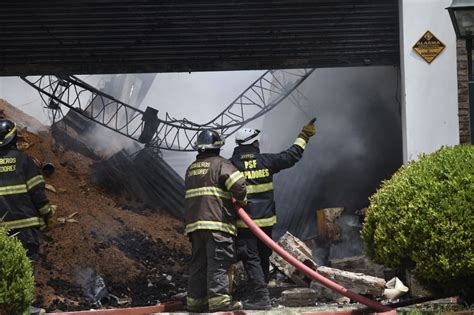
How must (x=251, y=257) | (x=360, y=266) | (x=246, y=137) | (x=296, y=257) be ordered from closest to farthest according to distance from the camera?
1. (x=251, y=257)
2. (x=246, y=137)
3. (x=296, y=257)
4. (x=360, y=266)

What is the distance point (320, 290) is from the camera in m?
10.6

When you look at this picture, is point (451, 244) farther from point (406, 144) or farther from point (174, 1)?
point (174, 1)

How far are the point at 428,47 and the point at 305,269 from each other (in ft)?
10.5

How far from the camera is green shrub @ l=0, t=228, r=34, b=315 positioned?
7.01 m

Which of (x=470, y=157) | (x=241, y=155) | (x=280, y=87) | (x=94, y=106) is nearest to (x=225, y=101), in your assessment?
(x=280, y=87)

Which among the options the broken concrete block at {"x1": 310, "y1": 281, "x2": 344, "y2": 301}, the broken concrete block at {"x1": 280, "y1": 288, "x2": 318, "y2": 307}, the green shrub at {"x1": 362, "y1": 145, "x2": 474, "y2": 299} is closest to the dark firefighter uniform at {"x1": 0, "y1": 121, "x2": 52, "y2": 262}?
the broken concrete block at {"x1": 280, "y1": 288, "x2": 318, "y2": 307}

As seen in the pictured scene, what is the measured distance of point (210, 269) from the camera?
349 inches

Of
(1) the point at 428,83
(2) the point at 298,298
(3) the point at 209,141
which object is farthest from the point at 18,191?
(1) the point at 428,83

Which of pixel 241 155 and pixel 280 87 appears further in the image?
pixel 280 87

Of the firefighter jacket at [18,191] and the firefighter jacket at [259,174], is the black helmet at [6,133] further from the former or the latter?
the firefighter jacket at [259,174]

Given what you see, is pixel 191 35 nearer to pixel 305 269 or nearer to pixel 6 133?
pixel 6 133

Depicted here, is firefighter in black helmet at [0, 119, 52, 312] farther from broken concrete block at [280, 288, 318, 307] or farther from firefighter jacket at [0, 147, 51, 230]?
broken concrete block at [280, 288, 318, 307]

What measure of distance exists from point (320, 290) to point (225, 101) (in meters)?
3.77

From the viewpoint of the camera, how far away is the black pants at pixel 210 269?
8805mm
